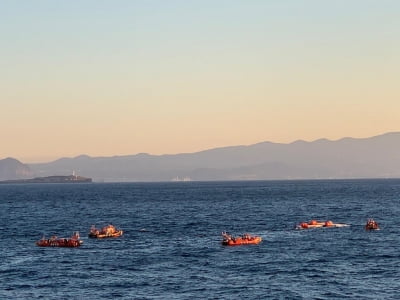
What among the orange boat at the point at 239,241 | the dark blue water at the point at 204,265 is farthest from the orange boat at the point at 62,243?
the orange boat at the point at 239,241

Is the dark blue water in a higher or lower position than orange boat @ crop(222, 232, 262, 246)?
lower

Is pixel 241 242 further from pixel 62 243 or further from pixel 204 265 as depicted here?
pixel 62 243

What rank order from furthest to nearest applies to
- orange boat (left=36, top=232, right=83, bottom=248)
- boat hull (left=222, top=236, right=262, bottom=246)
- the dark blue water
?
1. orange boat (left=36, top=232, right=83, bottom=248)
2. boat hull (left=222, top=236, right=262, bottom=246)
3. the dark blue water

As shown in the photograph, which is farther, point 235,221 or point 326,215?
point 326,215

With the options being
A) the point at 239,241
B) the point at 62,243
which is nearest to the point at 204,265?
the point at 239,241

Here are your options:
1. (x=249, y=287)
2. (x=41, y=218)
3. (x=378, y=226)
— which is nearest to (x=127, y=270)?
(x=249, y=287)

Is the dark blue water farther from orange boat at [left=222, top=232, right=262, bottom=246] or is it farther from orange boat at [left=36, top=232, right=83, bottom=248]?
orange boat at [left=36, top=232, right=83, bottom=248]

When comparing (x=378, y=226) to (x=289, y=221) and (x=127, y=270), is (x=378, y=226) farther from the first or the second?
(x=127, y=270)

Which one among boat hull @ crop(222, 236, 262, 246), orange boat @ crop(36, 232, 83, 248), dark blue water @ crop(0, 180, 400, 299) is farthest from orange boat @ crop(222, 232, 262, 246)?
orange boat @ crop(36, 232, 83, 248)

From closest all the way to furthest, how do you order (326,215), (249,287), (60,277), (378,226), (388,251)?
(249,287), (60,277), (388,251), (378,226), (326,215)

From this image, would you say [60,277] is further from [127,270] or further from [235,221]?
[235,221]

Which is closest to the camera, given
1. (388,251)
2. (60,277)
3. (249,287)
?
(249,287)

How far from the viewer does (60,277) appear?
9006 centimetres

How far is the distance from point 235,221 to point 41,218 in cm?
5015
